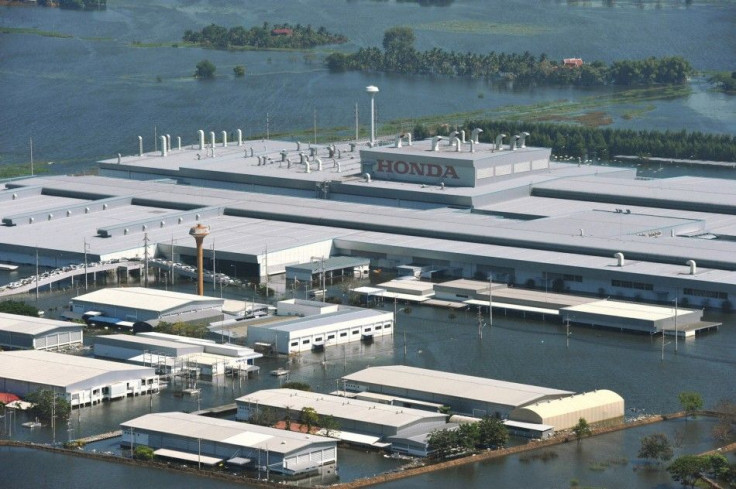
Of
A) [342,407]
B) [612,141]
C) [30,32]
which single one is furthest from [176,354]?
[30,32]

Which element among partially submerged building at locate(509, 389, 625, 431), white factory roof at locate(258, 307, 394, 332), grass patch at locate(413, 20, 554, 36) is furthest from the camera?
grass patch at locate(413, 20, 554, 36)

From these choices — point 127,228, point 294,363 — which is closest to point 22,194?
point 127,228

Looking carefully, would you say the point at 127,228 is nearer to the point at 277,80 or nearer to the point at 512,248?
the point at 512,248

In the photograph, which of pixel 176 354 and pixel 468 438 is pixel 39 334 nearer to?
pixel 176 354

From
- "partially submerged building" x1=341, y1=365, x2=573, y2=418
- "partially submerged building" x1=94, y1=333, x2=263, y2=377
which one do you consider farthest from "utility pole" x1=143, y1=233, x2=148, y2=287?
"partially submerged building" x1=341, y1=365, x2=573, y2=418

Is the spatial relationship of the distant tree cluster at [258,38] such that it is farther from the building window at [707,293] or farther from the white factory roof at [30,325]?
the white factory roof at [30,325]

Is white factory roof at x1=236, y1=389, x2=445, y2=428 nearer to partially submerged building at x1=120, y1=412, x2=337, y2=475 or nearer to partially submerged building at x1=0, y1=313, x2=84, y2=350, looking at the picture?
partially submerged building at x1=120, y1=412, x2=337, y2=475
